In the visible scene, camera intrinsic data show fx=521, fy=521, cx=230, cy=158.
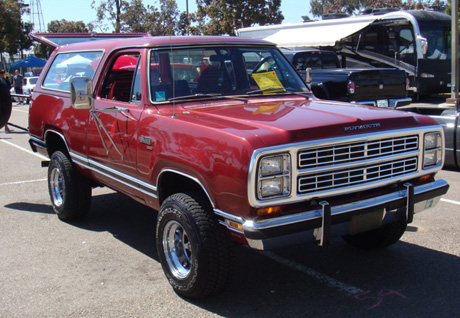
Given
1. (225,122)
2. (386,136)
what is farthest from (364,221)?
(225,122)

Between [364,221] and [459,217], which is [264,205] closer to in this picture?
[364,221]

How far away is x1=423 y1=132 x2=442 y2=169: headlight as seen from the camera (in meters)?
4.13

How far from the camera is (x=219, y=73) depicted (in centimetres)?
492

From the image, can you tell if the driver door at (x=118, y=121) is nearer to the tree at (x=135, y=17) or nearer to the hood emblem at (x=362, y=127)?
the hood emblem at (x=362, y=127)

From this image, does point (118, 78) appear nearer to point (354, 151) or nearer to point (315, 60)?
point (354, 151)

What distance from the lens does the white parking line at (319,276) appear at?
4.09 meters

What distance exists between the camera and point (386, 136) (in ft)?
12.5

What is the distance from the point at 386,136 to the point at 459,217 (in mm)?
2681

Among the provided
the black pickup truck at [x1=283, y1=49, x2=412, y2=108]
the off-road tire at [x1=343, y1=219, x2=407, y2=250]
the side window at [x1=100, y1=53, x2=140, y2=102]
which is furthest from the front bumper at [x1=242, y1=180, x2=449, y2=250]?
the black pickup truck at [x1=283, y1=49, x2=412, y2=108]

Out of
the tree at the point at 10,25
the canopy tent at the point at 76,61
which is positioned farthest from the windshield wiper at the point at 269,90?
the tree at the point at 10,25

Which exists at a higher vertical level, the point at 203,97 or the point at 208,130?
the point at 203,97

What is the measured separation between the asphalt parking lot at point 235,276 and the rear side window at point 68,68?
1647mm

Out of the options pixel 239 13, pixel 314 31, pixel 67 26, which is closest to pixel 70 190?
pixel 314 31

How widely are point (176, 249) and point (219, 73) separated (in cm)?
174
